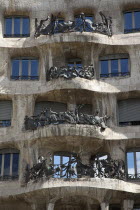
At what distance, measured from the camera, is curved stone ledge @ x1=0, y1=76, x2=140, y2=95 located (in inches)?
951

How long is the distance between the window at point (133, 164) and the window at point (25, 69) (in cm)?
659

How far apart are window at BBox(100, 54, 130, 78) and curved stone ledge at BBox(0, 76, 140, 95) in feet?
1.38

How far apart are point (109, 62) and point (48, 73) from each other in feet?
11.8

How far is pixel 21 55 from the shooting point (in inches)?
1039

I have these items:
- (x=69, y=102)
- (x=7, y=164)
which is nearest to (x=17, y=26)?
(x=69, y=102)

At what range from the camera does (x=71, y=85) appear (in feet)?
79.0

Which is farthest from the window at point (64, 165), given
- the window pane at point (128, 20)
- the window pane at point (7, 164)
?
the window pane at point (128, 20)

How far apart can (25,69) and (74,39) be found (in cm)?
321

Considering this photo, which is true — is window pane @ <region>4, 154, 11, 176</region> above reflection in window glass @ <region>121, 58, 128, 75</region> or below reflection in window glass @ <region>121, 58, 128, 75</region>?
below

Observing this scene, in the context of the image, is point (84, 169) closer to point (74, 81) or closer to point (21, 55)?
point (74, 81)

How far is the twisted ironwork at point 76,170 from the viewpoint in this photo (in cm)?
2128

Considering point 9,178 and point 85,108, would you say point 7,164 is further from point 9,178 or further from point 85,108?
point 85,108

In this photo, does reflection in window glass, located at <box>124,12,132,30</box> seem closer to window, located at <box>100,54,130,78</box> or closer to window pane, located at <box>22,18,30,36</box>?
window, located at <box>100,54,130,78</box>

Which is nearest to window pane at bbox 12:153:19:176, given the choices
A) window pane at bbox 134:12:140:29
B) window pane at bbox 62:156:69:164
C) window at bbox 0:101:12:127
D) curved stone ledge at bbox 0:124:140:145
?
curved stone ledge at bbox 0:124:140:145
